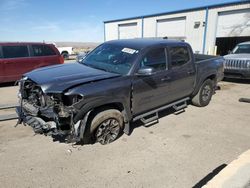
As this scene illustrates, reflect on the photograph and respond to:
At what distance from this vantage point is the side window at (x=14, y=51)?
9.41 m

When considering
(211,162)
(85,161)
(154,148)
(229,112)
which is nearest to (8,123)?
(85,161)

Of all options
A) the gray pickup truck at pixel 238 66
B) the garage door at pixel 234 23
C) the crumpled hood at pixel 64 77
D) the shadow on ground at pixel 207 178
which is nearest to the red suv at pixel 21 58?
the crumpled hood at pixel 64 77

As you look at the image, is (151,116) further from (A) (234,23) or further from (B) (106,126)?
(A) (234,23)

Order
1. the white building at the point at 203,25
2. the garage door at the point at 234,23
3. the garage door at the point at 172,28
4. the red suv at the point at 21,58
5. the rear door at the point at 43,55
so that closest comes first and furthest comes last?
1. the red suv at the point at 21,58
2. the rear door at the point at 43,55
3. the garage door at the point at 234,23
4. the white building at the point at 203,25
5. the garage door at the point at 172,28

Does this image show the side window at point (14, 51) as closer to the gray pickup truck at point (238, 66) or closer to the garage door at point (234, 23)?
the gray pickup truck at point (238, 66)

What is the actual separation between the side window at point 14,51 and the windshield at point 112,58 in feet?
18.6

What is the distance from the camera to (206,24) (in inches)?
779

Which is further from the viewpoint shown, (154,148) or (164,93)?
(164,93)

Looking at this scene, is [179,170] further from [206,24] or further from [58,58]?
[206,24]

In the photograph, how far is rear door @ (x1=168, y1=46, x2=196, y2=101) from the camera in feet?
16.9

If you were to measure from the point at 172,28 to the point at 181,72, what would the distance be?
732 inches

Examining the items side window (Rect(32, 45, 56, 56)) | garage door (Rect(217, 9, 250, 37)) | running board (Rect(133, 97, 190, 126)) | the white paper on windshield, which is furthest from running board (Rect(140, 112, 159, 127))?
garage door (Rect(217, 9, 250, 37))

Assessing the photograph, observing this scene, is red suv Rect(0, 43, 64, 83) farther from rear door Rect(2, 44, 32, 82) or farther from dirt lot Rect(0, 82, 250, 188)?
dirt lot Rect(0, 82, 250, 188)

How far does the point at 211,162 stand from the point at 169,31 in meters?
20.8
